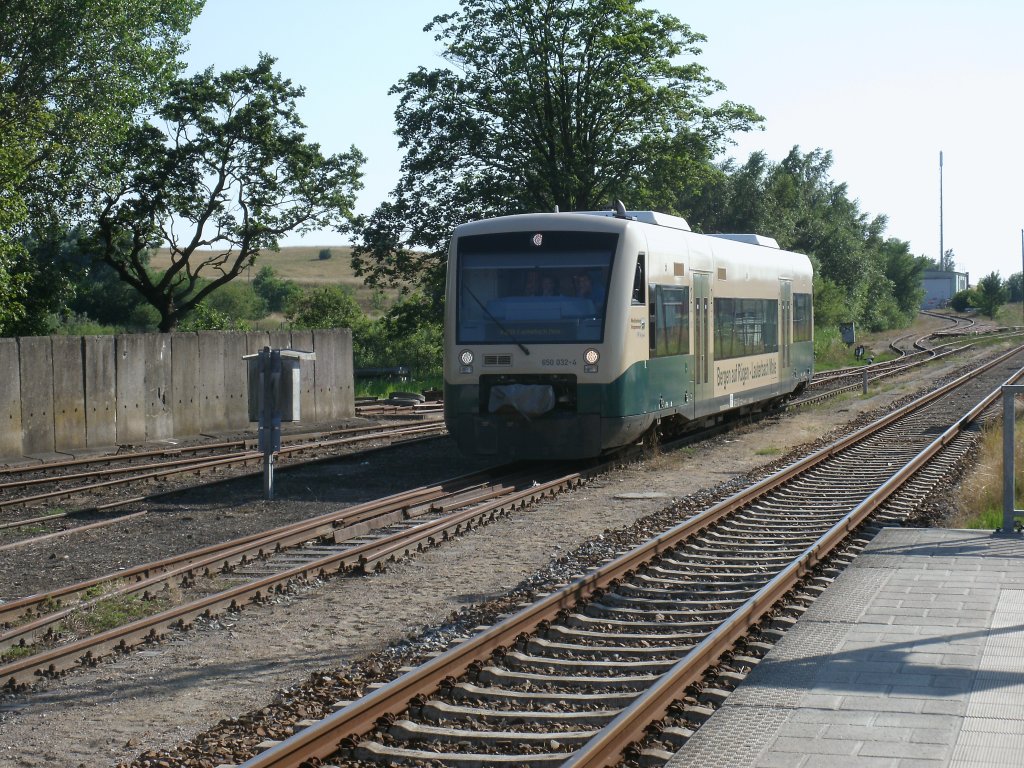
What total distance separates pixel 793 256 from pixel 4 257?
15414mm

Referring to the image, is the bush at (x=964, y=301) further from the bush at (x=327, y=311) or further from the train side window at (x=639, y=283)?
the train side window at (x=639, y=283)

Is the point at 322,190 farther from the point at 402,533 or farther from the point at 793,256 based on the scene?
the point at 402,533

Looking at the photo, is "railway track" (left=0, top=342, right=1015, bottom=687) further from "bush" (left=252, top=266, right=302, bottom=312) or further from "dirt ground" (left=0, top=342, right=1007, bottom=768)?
"bush" (left=252, top=266, right=302, bottom=312)

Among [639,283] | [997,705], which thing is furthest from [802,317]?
[997,705]

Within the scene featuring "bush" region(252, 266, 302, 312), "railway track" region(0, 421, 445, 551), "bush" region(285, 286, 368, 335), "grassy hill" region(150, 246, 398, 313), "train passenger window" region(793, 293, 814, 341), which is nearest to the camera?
"railway track" region(0, 421, 445, 551)

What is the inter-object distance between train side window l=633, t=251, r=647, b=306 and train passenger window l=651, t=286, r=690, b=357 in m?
0.42

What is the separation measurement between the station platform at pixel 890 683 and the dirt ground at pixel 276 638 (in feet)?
8.27

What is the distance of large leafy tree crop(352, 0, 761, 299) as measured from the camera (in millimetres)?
38594

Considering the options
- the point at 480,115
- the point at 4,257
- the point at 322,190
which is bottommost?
the point at 4,257

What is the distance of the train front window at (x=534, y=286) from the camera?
1595cm

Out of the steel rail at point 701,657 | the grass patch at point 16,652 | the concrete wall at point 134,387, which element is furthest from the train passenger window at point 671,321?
the grass patch at point 16,652

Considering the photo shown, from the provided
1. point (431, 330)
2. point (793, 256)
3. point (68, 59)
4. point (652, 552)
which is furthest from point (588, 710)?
point (431, 330)

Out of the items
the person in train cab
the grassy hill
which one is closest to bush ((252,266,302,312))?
the grassy hill

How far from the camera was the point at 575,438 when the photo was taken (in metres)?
16.0
